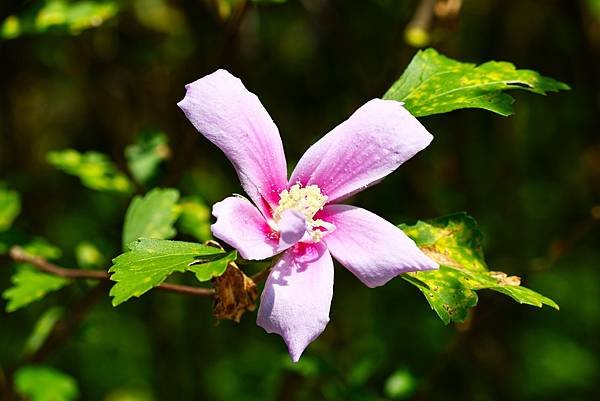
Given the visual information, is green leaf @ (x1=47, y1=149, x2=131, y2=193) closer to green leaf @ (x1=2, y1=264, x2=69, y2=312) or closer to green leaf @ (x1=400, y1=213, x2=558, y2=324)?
green leaf @ (x1=2, y1=264, x2=69, y2=312)

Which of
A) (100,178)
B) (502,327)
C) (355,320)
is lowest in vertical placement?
(355,320)

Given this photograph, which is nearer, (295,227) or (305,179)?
(295,227)

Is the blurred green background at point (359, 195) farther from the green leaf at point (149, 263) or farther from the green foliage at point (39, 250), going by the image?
the green leaf at point (149, 263)

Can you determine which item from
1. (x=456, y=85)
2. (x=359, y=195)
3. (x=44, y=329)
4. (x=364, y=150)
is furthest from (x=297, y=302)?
(x=359, y=195)

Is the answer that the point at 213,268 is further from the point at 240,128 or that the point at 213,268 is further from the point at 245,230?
the point at 240,128

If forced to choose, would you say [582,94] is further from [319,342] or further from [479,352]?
[319,342]

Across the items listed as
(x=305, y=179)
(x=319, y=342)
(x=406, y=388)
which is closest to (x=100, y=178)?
(x=305, y=179)

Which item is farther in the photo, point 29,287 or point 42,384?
point 42,384
